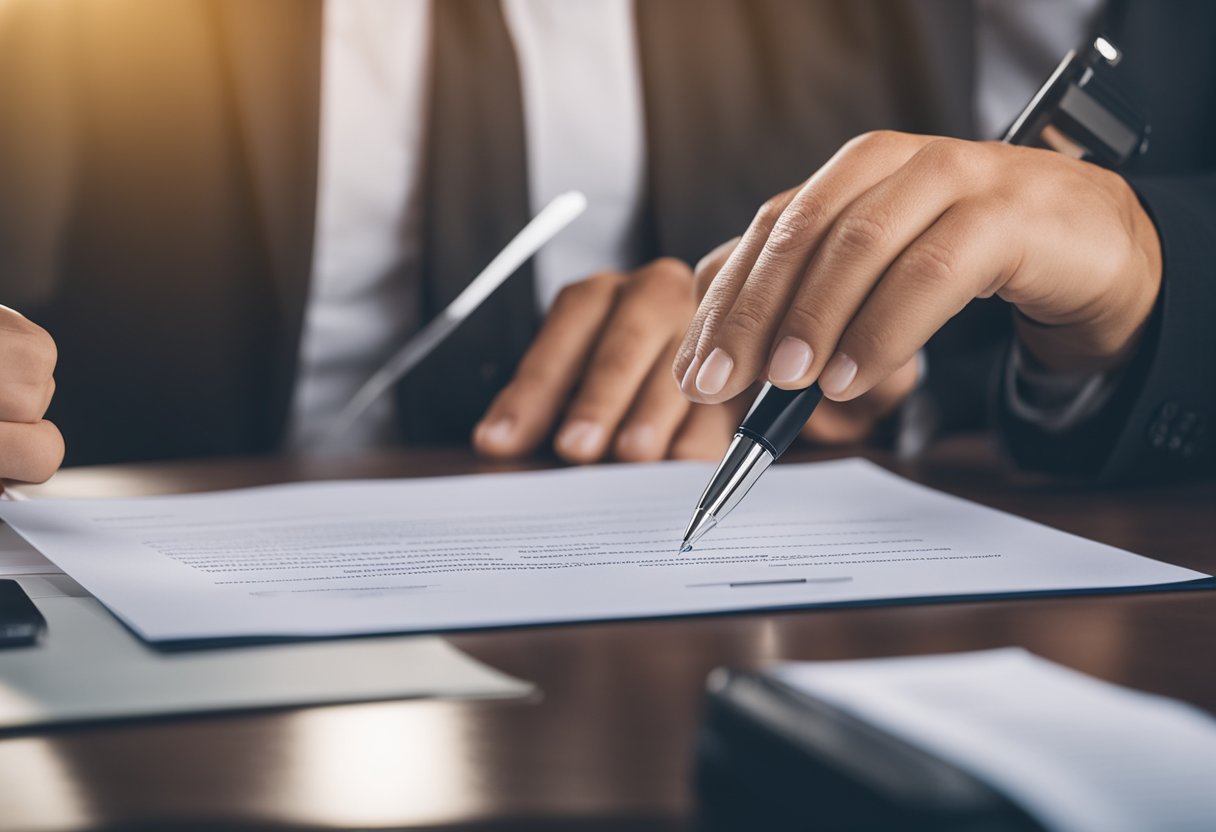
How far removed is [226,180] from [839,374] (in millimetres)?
838

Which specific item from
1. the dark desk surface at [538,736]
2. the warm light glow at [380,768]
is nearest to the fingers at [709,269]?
the dark desk surface at [538,736]

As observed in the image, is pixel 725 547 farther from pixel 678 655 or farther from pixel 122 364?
pixel 122 364

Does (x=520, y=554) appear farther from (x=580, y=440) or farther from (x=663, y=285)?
(x=663, y=285)

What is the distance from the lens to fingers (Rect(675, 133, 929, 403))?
57 centimetres

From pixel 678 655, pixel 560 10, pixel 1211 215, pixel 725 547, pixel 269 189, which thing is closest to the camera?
pixel 678 655

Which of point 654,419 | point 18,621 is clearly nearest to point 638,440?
point 654,419

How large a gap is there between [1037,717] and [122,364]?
110 centimetres

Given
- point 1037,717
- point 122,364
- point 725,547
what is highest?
point 1037,717

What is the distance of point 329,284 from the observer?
1.21 meters

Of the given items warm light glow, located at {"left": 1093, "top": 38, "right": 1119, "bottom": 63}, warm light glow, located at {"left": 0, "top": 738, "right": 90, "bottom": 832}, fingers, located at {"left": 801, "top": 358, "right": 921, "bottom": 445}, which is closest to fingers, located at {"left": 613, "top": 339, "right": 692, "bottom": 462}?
fingers, located at {"left": 801, "top": 358, "right": 921, "bottom": 445}

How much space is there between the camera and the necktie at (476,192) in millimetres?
1152

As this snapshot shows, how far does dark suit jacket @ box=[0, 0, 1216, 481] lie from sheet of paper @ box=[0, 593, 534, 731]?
30.0 inches

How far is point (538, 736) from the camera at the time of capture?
315 millimetres

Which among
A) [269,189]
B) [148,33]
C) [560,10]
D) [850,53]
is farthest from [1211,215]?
[148,33]
